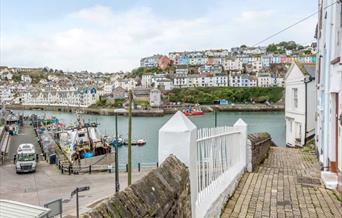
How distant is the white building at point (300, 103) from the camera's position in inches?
718

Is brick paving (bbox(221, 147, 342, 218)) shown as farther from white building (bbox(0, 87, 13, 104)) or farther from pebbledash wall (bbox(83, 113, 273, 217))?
white building (bbox(0, 87, 13, 104))

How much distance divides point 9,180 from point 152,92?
285 ft

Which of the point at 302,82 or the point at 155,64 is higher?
the point at 155,64

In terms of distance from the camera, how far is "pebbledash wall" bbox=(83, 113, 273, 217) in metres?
2.44

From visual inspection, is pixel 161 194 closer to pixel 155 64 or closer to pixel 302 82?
pixel 302 82

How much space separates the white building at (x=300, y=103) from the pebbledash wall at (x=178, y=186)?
42.0 ft

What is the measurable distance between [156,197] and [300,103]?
57.1 ft

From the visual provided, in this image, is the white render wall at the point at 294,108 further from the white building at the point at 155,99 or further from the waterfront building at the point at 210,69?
the waterfront building at the point at 210,69

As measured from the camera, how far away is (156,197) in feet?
9.36

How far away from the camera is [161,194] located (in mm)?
2959

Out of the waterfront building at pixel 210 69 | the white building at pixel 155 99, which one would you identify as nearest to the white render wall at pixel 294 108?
the white building at pixel 155 99

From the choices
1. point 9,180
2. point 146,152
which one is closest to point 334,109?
point 9,180

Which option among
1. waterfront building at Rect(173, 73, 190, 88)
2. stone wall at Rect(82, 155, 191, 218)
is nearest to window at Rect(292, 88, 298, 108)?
stone wall at Rect(82, 155, 191, 218)

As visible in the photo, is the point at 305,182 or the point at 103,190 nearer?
the point at 305,182
